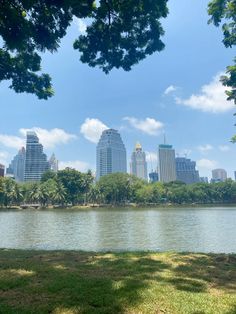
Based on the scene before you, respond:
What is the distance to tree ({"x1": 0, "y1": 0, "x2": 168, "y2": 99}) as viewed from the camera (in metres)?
12.3

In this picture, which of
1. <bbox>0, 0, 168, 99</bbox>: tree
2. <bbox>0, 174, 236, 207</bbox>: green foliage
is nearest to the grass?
<bbox>0, 0, 168, 99</bbox>: tree

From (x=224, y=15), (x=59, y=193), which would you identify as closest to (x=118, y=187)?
(x=59, y=193)

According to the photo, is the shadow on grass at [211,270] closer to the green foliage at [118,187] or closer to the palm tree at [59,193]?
the palm tree at [59,193]

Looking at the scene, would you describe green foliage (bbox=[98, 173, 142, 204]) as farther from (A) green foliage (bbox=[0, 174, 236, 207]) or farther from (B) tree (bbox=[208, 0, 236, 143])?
(B) tree (bbox=[208, 0, 236, 143])

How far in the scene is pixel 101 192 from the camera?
145 m

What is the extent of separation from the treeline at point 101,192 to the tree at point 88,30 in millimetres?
91057

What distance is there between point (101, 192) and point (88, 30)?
133 meters

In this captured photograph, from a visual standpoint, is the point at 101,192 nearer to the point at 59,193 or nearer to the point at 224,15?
the point at 59,193

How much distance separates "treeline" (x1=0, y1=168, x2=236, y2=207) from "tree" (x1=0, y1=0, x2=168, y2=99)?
91.1 metres

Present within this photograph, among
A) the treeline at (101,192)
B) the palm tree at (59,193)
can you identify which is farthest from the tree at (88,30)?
the palm tree at (59,193)

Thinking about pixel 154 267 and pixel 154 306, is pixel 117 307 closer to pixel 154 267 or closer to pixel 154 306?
pixel 154 306

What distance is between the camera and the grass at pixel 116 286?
21.4ft

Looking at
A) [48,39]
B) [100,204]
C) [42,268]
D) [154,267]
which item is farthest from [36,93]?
[100,204]

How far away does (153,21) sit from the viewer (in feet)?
46.7
